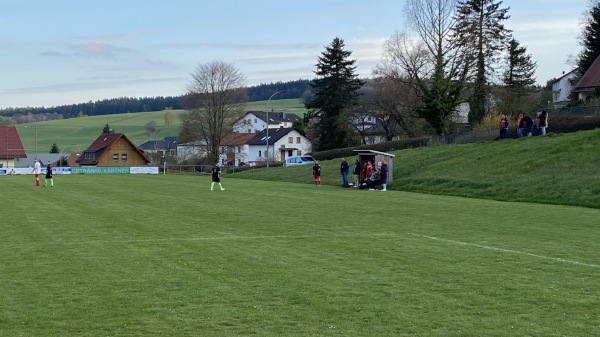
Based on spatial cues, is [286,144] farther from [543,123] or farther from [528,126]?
[543,123]

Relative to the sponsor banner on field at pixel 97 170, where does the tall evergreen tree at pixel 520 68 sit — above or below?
above

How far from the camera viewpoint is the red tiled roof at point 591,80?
73.2m

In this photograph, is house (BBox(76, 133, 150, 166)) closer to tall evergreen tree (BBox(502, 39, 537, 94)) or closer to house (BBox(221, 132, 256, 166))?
house (BBox(221, 132, 256, 166))

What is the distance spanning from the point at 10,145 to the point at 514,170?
83.8 metres

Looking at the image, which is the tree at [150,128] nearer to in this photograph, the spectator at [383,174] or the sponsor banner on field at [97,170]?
the sponsor banner on field at [97,170]

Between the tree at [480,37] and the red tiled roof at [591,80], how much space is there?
8202 mm

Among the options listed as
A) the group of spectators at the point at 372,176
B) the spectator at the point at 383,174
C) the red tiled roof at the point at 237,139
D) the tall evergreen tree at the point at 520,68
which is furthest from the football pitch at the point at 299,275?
the red tiled roof at the point at 237,139

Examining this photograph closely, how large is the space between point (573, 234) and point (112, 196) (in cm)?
2296

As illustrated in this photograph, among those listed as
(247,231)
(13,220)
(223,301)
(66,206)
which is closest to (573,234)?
(247,231)

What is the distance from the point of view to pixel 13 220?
77.8 ft

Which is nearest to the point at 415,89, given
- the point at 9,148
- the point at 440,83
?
the point at 440,83

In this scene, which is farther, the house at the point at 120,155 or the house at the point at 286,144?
the house at the point at 286,144

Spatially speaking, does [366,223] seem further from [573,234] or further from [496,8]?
[496,8]

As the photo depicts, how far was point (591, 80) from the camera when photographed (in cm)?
7412
